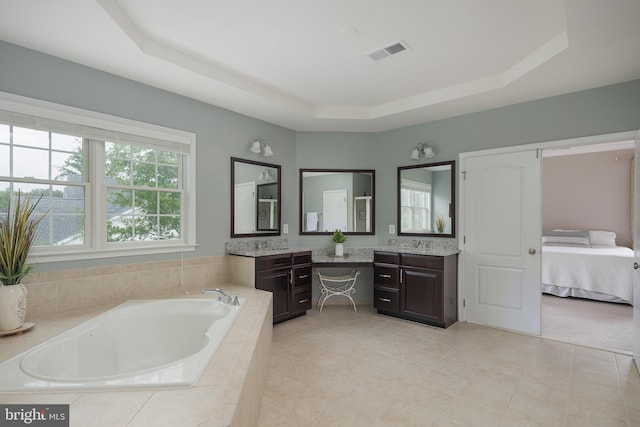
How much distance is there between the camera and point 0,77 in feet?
7.49

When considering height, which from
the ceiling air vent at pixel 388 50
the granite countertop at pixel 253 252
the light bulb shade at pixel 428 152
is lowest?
the granite countertop at pixel 253 252

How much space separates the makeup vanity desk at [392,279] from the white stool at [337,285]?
10.7 inches

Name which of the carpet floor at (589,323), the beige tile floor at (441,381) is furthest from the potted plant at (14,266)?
the carpet floor at (589,323)

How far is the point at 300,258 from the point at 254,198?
950mm

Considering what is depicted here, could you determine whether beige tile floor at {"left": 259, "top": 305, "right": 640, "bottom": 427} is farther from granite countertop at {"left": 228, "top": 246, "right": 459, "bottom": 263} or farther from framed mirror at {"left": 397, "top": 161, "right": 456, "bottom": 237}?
framed mirror at {"left": 397, "top": 161, "right": 456, "bottom": 237}

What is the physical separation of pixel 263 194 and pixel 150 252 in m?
1.55

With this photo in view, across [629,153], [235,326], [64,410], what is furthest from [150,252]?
[629,153]

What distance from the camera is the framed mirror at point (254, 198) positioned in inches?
153

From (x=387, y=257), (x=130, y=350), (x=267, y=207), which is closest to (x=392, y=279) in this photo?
(x=387, y=257)

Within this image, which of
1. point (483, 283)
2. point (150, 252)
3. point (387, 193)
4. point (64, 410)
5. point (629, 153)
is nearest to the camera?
point (64, 410)

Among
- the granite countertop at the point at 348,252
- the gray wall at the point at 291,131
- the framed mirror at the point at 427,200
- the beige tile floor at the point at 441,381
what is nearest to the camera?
the beige tile floor at the point at 441,381

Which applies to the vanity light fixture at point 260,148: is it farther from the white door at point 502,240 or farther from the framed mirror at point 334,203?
the white door at point 502,240

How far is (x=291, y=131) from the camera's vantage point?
4613mm

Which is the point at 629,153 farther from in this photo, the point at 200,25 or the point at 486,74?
the point at 200,25
